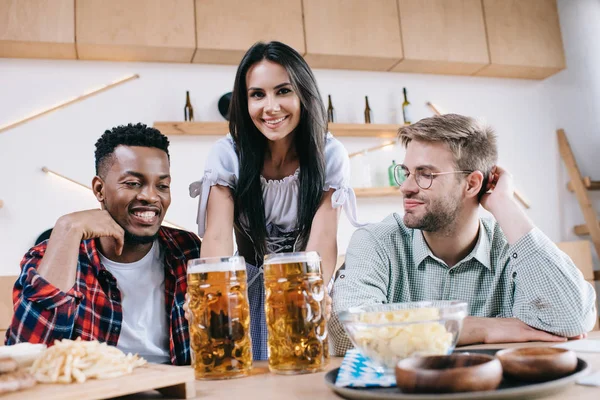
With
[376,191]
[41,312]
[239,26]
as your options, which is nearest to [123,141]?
[41,312]

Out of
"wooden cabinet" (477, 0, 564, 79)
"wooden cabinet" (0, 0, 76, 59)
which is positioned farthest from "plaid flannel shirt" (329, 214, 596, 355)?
"wooden cabinet" (477, 0, 564, 79)

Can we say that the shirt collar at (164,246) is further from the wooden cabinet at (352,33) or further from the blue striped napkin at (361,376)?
the wooden cabinet at (352,33)

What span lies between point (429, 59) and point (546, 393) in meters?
3.88

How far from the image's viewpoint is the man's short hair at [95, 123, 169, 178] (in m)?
1.76

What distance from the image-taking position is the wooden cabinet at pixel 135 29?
354 centimetres

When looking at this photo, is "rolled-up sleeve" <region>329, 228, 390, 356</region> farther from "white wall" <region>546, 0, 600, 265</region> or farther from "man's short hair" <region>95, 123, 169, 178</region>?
"white wall" <region>546, 0, 600, 265</region>

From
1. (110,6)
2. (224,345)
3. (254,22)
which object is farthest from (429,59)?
(224,345)

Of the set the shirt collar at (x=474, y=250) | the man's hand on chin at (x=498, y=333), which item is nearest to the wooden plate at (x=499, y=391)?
the man's hand on chin at (x=498, y=333)

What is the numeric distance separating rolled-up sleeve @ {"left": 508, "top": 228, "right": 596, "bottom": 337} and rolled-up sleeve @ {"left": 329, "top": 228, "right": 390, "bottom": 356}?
1.11 ft

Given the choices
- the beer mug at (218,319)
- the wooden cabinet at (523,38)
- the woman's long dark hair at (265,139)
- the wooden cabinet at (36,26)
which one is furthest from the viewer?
the wooden cabinet at (523,38)

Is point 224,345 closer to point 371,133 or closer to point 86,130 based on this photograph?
point 86,130

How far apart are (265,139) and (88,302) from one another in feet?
2.48

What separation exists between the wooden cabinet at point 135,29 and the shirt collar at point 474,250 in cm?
256

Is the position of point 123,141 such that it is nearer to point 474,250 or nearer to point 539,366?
point 474,250
